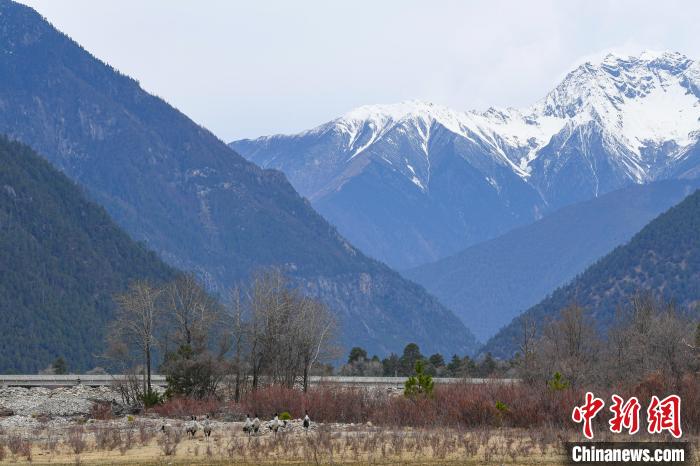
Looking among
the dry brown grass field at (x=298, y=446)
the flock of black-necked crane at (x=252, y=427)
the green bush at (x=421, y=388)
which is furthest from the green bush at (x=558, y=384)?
the flock of black-necked crane at (x=252, y=427)

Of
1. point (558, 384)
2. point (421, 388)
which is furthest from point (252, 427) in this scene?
point (558, 384)

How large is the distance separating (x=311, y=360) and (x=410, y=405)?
964 inches

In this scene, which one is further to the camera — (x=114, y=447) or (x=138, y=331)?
(x=138, y=331)

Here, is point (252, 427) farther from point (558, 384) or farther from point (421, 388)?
point (558, 384)

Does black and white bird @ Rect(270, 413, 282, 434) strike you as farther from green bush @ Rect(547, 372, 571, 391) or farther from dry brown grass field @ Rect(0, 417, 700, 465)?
green bush @ Rect(547, 372, 571, 391)

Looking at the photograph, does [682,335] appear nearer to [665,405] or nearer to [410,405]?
[410,405]

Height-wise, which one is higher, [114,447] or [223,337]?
[223,337]

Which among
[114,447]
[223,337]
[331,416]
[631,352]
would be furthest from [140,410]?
[631,352]

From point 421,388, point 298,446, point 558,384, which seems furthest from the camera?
point 421,388

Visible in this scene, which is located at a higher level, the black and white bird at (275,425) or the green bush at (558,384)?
the green bush at (558,384)

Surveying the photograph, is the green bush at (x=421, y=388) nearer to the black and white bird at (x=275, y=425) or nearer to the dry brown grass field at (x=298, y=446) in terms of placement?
the dry brown grass field at (x=298, y=446)

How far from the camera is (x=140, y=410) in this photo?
273 ft

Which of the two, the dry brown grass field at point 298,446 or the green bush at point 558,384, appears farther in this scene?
the green bush at point 558,384

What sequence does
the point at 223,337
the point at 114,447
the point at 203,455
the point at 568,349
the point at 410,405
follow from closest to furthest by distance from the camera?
1. the point at 203,455
2. the point at 114,447
3. the point at 410,405
4. the point at 223,337
5. the point at 568,349
